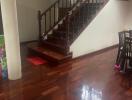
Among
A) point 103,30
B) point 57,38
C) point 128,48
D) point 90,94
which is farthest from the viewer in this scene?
point 103,30

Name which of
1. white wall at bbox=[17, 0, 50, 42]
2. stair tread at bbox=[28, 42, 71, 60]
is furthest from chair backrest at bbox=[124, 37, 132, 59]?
white wall at bbox=[17, 0, 50, 42]

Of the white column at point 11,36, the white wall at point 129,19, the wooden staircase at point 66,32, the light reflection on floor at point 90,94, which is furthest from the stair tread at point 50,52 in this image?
the white wall at point 129,19

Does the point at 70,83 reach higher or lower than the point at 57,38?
lower

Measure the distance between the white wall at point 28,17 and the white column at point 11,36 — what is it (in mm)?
3157

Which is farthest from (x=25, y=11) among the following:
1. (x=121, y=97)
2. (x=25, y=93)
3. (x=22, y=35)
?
(x=121, y=97)

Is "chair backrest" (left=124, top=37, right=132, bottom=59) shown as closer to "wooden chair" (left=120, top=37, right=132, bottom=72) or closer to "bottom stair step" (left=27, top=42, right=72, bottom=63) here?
"wooden chair" (left=120, top=37, right=132, bottom=72)

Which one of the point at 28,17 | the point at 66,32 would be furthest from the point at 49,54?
the point at 28,17

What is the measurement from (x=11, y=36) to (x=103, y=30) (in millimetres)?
3168

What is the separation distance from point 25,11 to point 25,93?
4165mm

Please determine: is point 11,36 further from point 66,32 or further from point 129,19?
point 129,19

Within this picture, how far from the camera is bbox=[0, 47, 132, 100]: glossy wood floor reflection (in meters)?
2.95

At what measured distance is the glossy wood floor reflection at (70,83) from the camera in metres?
2.95

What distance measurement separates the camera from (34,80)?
11.6 ft

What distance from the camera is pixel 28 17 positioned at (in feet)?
21.7
